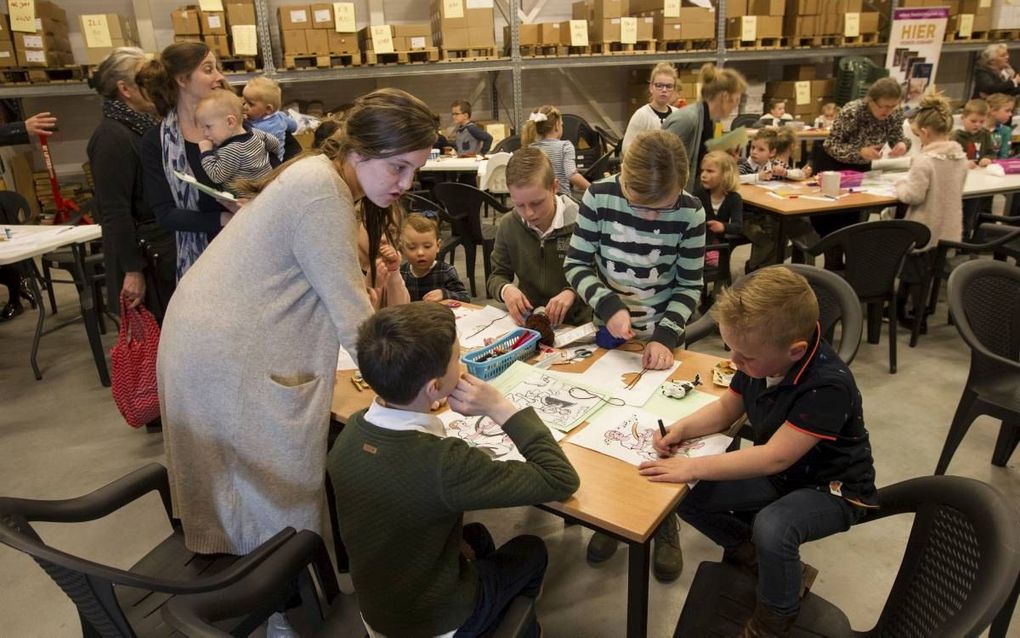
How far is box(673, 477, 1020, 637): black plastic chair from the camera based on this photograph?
92cm

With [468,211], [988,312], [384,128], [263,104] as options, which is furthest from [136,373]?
[988,312]

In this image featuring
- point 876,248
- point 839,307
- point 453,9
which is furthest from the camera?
→ point 453,9

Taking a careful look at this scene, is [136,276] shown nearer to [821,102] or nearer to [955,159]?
[955,159]

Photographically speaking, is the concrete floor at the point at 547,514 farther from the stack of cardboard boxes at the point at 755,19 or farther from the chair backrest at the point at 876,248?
the stack of cardboard boxes at the point at 755,19

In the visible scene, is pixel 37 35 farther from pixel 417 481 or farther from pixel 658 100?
pixel 417 481

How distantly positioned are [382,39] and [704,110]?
389 cm

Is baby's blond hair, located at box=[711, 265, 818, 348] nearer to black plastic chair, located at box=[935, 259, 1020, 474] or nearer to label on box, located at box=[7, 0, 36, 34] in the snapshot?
black plastic chair, located at box=[935, 259, 1020, 474]

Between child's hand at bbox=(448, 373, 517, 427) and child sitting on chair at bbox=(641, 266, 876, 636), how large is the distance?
33cm

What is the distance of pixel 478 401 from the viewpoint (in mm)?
1355

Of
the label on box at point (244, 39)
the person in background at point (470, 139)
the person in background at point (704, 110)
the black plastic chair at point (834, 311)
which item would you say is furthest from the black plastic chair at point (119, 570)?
the label on box at point (244, 39)

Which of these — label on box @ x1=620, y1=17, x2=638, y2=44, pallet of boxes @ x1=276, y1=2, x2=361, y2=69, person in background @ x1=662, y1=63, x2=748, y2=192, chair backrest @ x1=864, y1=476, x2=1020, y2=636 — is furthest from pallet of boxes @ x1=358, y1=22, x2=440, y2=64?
chair backrest @ x1=864, y1=476, x2=1020, y2=636

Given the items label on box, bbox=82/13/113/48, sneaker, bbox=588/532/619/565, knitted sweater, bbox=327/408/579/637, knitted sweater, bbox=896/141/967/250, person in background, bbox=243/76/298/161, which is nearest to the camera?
knitted sweater, bbox=327/408/579/637

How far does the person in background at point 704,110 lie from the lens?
4027 mm

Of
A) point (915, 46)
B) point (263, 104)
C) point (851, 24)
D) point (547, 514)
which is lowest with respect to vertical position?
point (547, 514)
